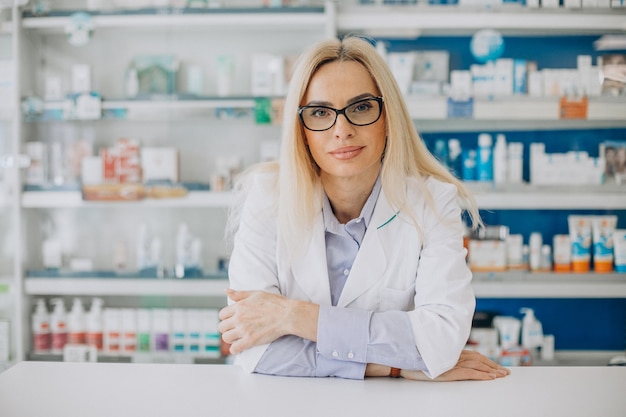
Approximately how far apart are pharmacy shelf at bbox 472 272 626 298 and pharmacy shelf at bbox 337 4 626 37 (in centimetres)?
140

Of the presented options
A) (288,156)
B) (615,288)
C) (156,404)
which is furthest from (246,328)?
(615,288)

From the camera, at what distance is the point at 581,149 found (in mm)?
3457

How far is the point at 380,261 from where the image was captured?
159 centimetres

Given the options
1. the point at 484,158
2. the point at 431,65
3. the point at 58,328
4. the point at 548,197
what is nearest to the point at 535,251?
the point at 548,197

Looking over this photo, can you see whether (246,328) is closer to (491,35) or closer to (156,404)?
(156,404)

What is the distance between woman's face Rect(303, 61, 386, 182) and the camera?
1548 mm

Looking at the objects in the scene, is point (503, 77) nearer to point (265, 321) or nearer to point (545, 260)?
point (545, 260)

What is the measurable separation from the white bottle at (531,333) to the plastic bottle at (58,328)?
110 inches

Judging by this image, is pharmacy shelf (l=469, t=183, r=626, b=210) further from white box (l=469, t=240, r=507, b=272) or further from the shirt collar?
the shirt collar

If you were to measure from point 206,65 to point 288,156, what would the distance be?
2.28m

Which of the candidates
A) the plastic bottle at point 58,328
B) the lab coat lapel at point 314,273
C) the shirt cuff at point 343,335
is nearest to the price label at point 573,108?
the lab coat lapel at point 314,273

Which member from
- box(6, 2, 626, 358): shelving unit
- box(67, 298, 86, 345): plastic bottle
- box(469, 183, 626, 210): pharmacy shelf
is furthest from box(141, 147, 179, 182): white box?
box(469, 183, 626, 210): pharmacy shelf

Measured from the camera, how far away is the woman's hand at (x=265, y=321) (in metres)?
1.43

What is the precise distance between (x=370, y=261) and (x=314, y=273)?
0.16m
